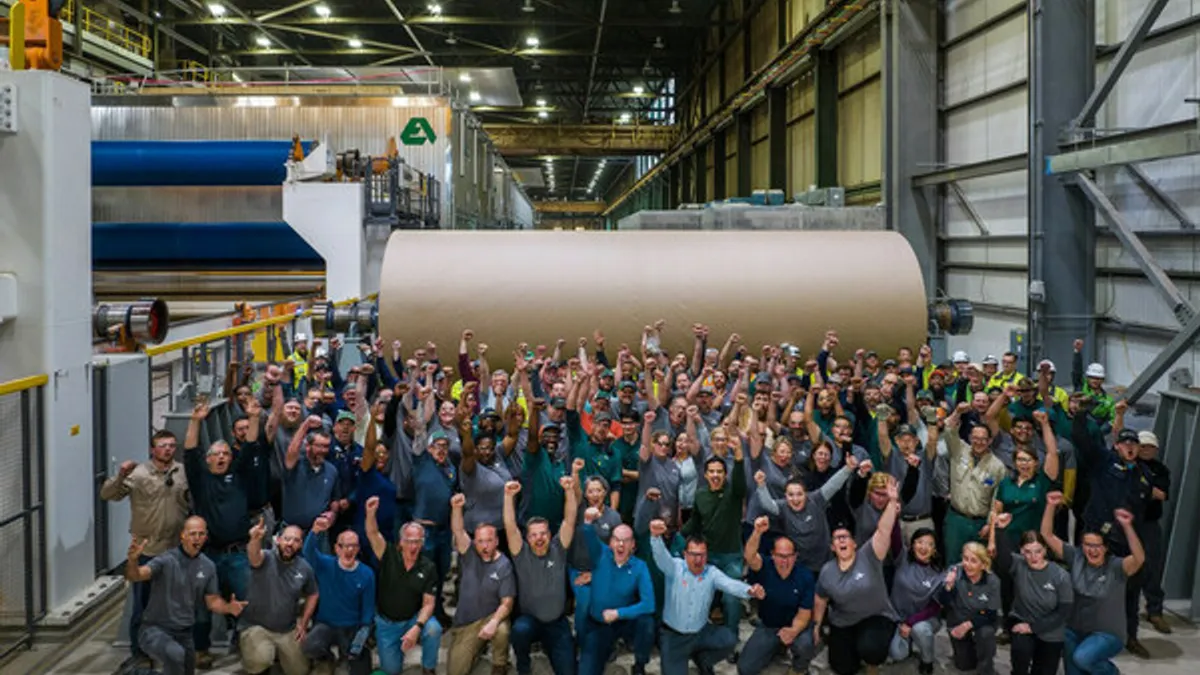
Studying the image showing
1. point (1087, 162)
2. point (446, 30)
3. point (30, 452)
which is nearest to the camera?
point (30, 452)

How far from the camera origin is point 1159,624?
22.3 ft

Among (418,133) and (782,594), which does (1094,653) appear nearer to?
(782,594)

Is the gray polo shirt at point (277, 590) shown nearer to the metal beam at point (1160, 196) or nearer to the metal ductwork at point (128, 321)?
the metal ductwork at point (128, 321)

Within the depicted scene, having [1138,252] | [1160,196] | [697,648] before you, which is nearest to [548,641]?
[697,648]

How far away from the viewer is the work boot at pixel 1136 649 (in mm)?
6371

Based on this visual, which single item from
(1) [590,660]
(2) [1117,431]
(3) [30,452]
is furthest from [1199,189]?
(3) [30,452]

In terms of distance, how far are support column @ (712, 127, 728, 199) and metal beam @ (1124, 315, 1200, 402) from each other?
2025 cm

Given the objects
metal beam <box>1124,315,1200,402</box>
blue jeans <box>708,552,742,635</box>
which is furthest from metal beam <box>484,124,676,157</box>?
blue jeans <box>708,552,742,635</box>

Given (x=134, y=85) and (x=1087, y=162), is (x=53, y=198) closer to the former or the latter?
(x=1087, y=162)

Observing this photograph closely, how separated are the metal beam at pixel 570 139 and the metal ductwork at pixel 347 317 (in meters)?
26.0

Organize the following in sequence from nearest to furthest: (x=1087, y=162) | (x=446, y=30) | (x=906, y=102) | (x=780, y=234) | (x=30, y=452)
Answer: (x=30, y=452), (x=1087, y=162), (x=780, y=234), (x=906, y=102), (x=446, y=30)

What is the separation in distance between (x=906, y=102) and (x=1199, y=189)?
6.08 m

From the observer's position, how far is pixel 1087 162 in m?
10.3

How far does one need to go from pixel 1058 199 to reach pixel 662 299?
Result: 4.85 meters
